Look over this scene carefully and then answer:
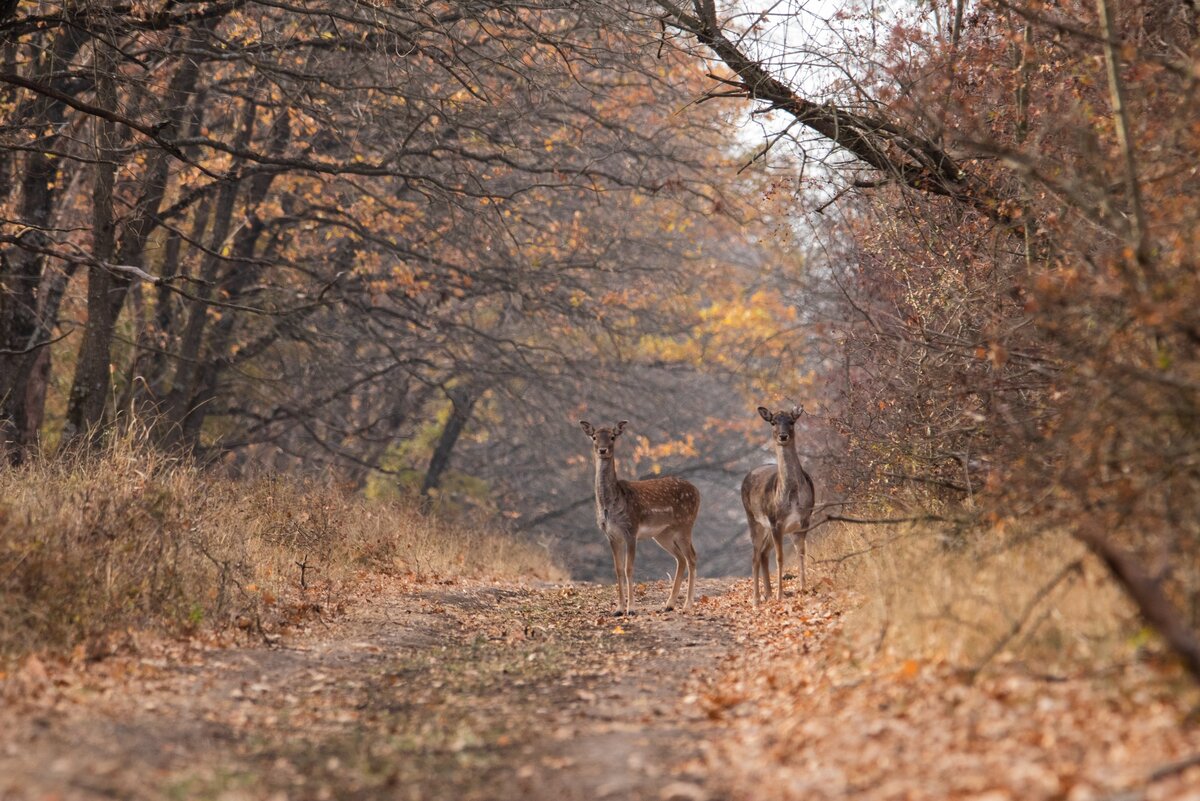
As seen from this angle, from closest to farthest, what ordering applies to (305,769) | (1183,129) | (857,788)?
(857,788) → (305,769) → (1183,129)

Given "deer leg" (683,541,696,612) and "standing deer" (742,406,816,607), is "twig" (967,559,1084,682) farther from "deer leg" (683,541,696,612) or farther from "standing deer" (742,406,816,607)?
"deer leg" (683,541,696,612)

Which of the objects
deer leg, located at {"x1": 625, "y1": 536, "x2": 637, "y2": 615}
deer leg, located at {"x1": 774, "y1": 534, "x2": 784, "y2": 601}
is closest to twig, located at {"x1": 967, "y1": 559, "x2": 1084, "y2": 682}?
deer leg, located at {"x1": 774, "y1": 534, "x2": 784, "y2": 601}

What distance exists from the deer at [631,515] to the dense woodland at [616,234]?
2.12m

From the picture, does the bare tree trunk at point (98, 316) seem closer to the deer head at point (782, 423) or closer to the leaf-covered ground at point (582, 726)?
the leaf-covered ground at point (582, 726)

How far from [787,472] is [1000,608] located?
22.3 ft

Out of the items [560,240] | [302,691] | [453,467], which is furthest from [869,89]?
[453,467]

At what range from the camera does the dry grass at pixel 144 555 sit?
29.2ft

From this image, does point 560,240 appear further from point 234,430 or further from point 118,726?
point 118,726

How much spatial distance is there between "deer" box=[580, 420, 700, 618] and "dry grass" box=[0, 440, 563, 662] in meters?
3.09

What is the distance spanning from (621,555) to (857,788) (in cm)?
918

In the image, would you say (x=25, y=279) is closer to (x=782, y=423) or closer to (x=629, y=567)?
(x=629, y=567)

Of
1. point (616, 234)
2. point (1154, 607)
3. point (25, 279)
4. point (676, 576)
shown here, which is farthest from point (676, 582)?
point (616, 234)

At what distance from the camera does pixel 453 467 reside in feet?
122

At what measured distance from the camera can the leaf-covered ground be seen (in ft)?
18.8
